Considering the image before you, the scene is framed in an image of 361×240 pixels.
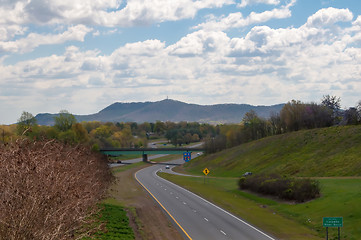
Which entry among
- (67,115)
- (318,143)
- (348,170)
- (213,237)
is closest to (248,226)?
(213,237)

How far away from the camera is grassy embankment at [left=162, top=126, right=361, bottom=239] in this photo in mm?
39094

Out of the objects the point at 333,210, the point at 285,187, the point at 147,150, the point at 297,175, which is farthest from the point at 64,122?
the point at 333,210

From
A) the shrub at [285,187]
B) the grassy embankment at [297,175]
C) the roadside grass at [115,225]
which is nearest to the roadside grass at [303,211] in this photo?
the grassy embankment at [297,175]

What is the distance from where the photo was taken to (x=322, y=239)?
33594mm

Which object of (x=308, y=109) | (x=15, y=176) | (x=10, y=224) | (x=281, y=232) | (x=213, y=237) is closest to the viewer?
(x=10, y=224)

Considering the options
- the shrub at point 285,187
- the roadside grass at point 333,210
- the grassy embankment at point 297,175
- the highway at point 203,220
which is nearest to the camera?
the highway at point 203,220

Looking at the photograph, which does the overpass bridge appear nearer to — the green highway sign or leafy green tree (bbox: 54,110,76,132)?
leafy green tree (bbox: 54,110,76,132)

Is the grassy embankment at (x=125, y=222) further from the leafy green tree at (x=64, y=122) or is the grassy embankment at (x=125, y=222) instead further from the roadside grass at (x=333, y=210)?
the leafy green tree at (x=64, y=122)

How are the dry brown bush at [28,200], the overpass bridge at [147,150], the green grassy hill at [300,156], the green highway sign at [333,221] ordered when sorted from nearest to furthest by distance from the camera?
the dry brown bush at [28,200], the green highway sign at [333,221], the green grassy hill at [300,156], the overpass bridge at [147,150]

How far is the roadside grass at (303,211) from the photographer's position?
1398 inches

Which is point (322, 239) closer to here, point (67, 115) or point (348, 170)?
point (348, 170)

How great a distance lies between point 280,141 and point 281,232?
259 ft

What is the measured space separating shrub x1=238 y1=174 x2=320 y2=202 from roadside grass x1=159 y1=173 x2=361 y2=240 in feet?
3.65

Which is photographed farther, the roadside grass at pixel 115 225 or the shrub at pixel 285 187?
the shrub at pixel 285 187
